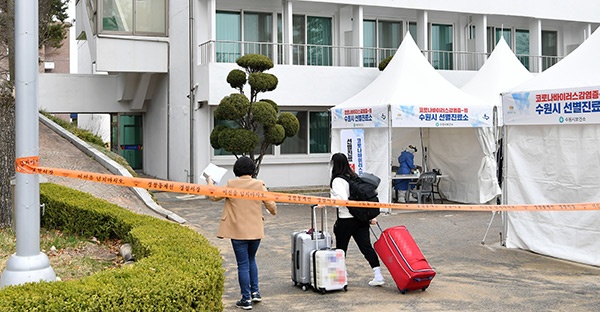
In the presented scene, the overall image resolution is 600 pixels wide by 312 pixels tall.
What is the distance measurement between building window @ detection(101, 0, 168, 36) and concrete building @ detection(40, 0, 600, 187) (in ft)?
0.11

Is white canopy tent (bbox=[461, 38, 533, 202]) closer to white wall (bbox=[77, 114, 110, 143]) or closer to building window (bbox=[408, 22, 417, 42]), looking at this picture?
building window (bbox=[408, 22, 417, 42])

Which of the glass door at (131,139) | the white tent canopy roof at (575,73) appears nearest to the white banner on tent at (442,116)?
the white tent canopy roof at (575,73)

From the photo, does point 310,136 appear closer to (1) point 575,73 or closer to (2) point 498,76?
(2) point 498,76

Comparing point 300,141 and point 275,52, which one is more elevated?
point 275,52

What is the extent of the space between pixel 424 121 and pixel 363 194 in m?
7.08

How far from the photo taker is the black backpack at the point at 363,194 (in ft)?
23.5

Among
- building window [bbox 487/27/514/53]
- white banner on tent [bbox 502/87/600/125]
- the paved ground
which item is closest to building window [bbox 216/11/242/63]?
the paved ground

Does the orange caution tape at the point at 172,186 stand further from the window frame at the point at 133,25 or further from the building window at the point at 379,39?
the building window at the point at 379,39

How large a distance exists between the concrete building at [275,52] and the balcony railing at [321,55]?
0.03 meters

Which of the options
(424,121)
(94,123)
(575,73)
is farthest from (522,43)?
(94,123)

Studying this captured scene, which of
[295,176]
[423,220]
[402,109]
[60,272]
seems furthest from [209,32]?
[60,272]

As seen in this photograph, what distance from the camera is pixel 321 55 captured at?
20891 millimetres

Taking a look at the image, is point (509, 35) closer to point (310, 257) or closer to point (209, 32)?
point (209, 32)

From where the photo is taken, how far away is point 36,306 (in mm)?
4227
